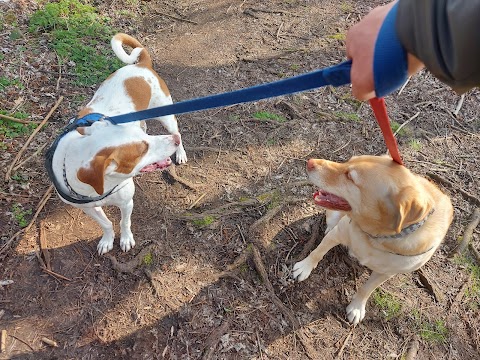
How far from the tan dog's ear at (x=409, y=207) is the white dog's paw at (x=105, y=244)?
270 centimetres

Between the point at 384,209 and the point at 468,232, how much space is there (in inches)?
86.5

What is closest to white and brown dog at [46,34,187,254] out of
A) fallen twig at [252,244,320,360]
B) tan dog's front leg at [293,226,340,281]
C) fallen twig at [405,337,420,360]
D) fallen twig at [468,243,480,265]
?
fallen twig at [252,244,320,360]

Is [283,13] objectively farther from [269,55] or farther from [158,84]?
[158,84]

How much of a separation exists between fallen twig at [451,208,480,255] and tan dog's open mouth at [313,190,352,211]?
1.95 metres

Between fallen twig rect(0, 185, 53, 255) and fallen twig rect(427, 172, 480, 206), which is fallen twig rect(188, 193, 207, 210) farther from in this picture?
fallen twig rect(427, 172, 480, 206)

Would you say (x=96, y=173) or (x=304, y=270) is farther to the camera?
(x=304, y=270)

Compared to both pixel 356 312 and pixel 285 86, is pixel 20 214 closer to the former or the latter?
→ pixel 285 86

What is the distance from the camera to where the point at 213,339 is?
10.9 feet

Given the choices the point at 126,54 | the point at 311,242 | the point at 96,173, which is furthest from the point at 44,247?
the point at 311,242

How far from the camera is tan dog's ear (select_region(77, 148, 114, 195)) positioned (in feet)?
9.65

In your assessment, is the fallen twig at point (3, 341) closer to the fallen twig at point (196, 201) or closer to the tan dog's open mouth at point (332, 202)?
the fallen twig at point (196, 201)

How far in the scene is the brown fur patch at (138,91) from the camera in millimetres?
3879

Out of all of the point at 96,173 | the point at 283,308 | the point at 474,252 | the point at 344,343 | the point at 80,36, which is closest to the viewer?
the point at 96,173

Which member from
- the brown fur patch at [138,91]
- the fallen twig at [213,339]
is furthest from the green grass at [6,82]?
the fallen twig at [213,339]
